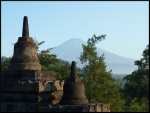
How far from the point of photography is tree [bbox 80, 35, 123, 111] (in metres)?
29.9

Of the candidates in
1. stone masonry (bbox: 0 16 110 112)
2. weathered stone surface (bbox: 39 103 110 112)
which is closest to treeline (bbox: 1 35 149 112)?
stone masonry (bbox: 0 16 110 112)

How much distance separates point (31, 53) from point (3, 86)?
376cm

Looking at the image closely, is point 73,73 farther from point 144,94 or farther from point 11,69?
point 144,94

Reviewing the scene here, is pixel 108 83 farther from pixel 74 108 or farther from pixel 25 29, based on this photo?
pixel 74 108

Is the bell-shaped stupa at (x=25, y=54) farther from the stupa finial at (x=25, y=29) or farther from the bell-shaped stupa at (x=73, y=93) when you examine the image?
the bell-shaped stupa at (x=73, y=93)

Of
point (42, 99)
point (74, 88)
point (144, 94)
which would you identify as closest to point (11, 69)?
point (42, 99)

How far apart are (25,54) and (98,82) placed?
411 inches

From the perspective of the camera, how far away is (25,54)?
23062 millimetres

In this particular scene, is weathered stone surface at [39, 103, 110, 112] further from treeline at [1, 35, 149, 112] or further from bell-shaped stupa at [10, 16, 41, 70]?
treeline at [1, 35, 149, 112]

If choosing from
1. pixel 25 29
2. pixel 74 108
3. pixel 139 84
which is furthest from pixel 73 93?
pixel 139 84

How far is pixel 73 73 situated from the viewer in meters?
20.2

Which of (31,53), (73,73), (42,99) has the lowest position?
(42,99)

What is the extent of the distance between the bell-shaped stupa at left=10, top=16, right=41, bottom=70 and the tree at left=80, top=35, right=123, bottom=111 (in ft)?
27.9

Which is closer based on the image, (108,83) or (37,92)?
(37,92)
